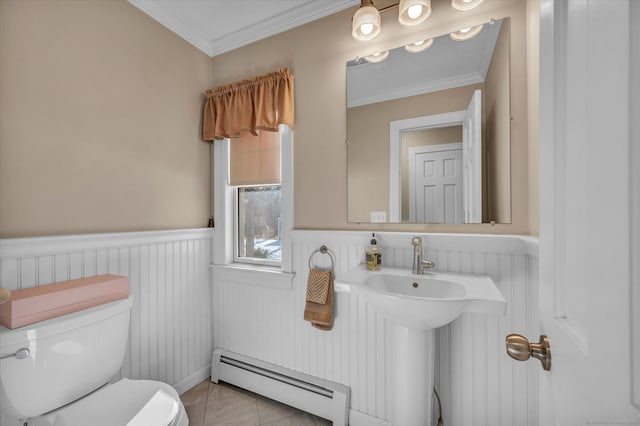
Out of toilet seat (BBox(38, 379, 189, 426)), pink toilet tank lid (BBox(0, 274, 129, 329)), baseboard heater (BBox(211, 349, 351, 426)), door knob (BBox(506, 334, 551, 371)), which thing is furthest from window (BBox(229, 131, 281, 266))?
door knob (BBox(506, 334, 551, 371))

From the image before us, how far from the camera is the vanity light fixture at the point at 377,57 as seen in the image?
5.19 feet

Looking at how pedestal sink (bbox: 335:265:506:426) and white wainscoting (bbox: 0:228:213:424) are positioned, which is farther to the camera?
white wainscoting (bbox: 0:228:213:424)

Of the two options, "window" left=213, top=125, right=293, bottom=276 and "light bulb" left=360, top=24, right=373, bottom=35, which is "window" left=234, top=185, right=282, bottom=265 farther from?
"light bulb" left=360, top=24, right=373, bottom=35

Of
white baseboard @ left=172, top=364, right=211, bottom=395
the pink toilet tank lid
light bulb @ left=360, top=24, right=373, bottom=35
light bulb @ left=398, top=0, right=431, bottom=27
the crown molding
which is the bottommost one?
white baseboard @ left=172, top=364, right=211, bottom=395

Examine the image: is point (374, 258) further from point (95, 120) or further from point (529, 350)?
point (95, 120)

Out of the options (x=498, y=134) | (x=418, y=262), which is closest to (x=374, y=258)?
(x=418, y=262)

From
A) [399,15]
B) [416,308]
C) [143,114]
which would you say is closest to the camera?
[416,308]

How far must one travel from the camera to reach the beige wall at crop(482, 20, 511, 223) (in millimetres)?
1337

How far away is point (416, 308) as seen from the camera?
104 centimetres

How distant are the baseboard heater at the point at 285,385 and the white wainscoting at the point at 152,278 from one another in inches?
8.1

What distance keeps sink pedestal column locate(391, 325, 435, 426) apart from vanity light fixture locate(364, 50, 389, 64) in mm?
1447

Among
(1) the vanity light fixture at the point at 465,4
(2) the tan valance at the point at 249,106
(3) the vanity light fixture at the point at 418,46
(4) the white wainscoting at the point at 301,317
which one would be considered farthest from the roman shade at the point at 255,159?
(1) the vanity light fixture at the point at 465,4

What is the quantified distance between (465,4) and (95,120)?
2.02 metres

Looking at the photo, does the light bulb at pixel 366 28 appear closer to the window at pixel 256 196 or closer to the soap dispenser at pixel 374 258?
the window at pixel 256 196
